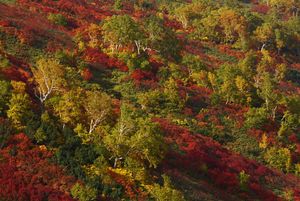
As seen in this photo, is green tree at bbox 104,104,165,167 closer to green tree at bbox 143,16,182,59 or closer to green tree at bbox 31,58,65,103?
green tree at bbox 31,58,65,103

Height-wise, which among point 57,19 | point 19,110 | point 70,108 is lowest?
point 70,108

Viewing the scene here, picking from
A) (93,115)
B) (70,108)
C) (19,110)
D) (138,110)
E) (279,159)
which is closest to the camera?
(19,110)

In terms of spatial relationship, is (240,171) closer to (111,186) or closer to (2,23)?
(111,186)

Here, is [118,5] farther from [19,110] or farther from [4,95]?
[19,110]

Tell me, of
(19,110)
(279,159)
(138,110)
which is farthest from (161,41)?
(19,110)

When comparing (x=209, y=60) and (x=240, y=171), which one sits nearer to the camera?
(x=240, y=171)

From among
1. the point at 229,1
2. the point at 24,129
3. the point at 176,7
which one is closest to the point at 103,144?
the point at 24,129

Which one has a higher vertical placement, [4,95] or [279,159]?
[4,95]

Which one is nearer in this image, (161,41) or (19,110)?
(19,110)

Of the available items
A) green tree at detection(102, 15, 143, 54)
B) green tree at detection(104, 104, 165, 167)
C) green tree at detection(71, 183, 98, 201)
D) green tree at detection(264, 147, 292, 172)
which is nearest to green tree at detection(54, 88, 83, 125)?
green tree at detection(104, 104, 165, 167)

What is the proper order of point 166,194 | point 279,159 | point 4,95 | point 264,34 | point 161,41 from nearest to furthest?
point 166,194 → point 4,95 → point 279,159 → point 161,41 → point 264,34

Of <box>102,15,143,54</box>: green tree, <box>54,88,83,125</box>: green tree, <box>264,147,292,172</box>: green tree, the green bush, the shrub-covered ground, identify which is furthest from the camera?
the green bush
